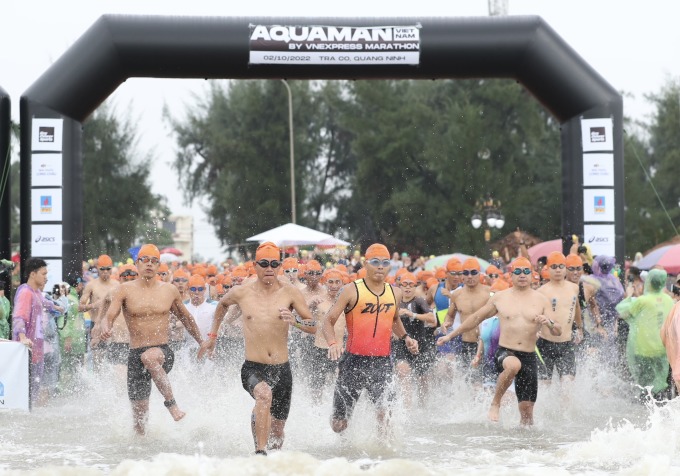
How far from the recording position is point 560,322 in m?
11.9

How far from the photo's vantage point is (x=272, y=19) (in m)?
15.5

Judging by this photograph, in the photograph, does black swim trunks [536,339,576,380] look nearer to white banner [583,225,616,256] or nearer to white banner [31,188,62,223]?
white banner [583,225,616,256]

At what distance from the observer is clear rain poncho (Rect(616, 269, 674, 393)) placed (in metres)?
11.9

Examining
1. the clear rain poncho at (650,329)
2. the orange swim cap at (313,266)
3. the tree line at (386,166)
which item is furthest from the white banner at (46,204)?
the tree line at (386,166)

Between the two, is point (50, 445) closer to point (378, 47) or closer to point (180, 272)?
point (180, 272)

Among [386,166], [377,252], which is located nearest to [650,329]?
[377,252]

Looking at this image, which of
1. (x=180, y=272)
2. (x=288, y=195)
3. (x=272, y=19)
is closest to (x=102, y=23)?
(x=272, y=19)

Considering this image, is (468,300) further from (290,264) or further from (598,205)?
(598,205)

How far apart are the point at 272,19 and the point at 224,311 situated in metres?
7.11

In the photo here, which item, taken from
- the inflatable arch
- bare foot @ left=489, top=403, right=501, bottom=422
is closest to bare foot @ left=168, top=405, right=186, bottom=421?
bare foot @ left=489, top=403, right=501, bottom=422

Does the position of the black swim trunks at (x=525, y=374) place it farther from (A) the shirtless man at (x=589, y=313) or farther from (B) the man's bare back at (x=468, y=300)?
(A) the shirtless man at (x=589, y=313)

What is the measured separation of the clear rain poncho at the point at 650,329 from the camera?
11.9 metres

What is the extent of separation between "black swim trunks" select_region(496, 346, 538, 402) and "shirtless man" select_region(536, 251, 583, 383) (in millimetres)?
1330

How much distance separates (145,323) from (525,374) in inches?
136
